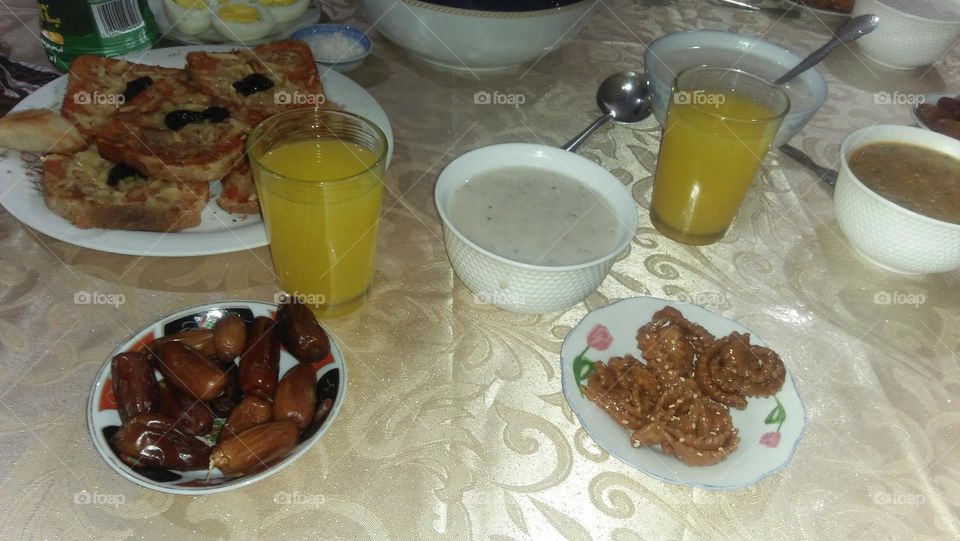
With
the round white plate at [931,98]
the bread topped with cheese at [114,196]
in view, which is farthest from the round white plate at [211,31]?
the round white plate at [931,98]

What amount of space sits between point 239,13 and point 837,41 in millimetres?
1364

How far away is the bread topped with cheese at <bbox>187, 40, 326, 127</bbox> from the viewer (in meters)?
1.35

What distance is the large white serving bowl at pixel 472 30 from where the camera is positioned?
4.75 ft

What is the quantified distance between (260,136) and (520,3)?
2.36 feet

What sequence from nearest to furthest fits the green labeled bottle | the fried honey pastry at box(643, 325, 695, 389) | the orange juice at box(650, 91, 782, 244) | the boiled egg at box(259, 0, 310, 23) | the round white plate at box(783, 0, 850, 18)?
1. the fried honey pastry at box(643, 325, 695, 389)
2. the orange juice at box(650, 91, 782, 244)
3. the green labeled bottle
4. the boiled egg at box(259, 0, 310, 23)
5. the round white plate at box(783, 0, 850, 18)

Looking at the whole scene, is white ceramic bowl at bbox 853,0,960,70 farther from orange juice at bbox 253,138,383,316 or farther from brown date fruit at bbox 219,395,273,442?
brown date fruit at bbox 219,395,273,442

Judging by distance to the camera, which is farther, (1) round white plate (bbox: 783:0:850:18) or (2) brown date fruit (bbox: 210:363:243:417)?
(1) round white plate (bbox: 783:0:850:18)

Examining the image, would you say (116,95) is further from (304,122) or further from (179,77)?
(304,122)

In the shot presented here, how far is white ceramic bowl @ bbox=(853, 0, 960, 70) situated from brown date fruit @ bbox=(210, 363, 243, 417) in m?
1.82

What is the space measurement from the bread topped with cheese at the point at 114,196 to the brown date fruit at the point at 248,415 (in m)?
0.43

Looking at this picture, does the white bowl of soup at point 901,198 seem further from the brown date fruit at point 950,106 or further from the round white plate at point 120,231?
the round white plate at point 120,231

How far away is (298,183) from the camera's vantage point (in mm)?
929

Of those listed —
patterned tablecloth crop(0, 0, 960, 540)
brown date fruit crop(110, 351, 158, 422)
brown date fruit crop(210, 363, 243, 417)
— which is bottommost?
patterned tablecloth crop(0, 0, 960, 540)

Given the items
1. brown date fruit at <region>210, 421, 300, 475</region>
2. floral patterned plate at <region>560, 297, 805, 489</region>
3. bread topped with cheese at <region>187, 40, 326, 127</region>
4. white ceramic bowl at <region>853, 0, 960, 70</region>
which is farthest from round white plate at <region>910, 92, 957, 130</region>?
brown date fruit at <region>210, 421, 300, 475</region>
